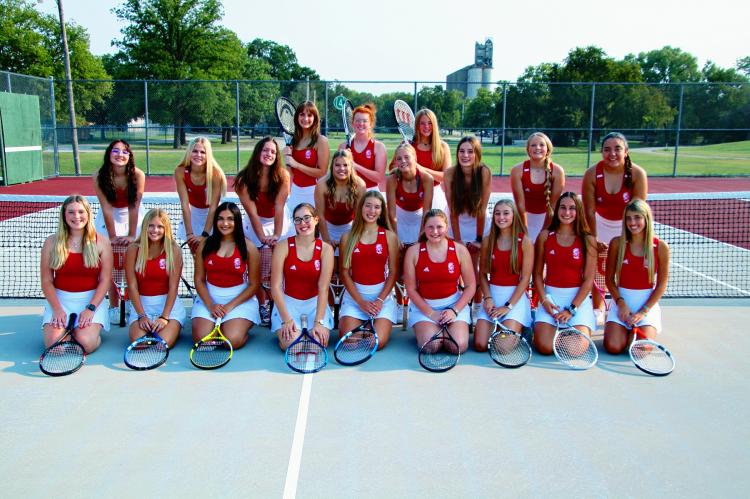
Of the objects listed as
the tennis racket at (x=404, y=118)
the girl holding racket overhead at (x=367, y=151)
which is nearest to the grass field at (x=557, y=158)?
the tennis racket at (x=404, y=118)

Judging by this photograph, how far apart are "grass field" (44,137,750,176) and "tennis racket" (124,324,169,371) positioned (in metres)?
14.3

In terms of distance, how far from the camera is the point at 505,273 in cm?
450

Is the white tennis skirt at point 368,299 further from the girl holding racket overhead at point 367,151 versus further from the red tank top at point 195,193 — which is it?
the red tank top at point 195,193

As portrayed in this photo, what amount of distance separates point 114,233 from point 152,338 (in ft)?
4.36

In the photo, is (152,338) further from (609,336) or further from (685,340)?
(685,340)

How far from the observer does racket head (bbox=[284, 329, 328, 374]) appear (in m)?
3.96

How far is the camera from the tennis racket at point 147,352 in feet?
13.1

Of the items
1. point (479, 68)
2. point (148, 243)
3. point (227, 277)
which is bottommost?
point (227, 277)

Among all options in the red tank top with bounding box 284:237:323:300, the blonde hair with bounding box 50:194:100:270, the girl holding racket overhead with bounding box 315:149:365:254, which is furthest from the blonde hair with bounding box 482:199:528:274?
the blonde hair with bounding box 50:194:100:270

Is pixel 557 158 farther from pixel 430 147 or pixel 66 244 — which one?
pixel 66 244

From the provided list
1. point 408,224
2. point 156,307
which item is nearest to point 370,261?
point 408,224

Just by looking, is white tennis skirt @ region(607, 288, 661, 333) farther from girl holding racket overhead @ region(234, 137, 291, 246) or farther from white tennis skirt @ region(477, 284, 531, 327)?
girl holding racket overhead @ region(234, 137, 291, 246)

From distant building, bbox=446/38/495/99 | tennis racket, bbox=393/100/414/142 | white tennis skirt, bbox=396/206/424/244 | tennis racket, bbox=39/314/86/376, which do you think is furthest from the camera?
distant building, bbox=446/38/495/99

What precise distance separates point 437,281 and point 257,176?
159cm
